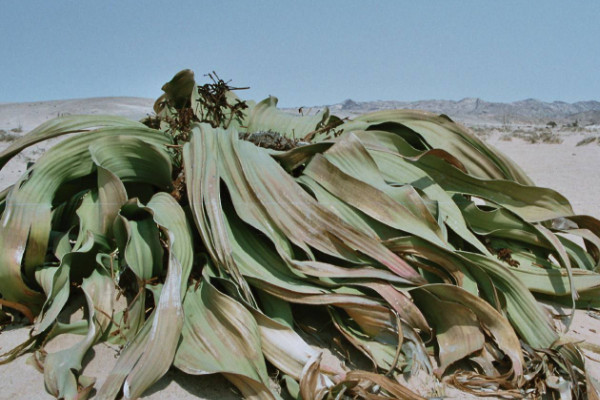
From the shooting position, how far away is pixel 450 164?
206 cm

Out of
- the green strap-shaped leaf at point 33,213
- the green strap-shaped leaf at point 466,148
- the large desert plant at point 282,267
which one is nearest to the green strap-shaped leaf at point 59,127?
the large desert plant at point 282,267

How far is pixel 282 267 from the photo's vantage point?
62.7 inches

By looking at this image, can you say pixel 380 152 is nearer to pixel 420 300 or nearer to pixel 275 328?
pixel 420 300

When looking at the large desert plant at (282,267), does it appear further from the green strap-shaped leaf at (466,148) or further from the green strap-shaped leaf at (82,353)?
the green strap-shaped leaf at (466,148)

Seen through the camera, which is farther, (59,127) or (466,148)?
(466,148)

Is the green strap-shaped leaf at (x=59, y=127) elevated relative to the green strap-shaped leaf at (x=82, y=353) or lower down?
elevated

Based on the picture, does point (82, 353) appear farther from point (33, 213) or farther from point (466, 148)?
point (466, 148)

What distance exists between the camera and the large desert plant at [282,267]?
4.47ft

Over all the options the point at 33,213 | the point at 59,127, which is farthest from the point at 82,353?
the point at 59,127

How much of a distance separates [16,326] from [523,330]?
1552 mm

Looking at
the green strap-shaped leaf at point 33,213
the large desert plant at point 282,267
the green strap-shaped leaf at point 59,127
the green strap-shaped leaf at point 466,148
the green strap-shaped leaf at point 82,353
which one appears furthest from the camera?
the green strap-shaped leaf at point 466,148

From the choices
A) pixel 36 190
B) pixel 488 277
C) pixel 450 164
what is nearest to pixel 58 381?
pixel 36 190

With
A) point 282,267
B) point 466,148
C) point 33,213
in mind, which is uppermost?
point 466,148

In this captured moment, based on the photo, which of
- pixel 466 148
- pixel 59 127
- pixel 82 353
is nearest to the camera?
pixel 82 353
